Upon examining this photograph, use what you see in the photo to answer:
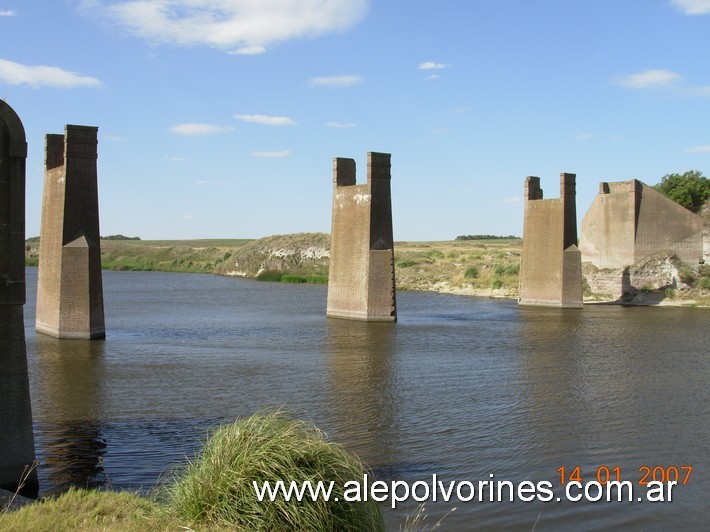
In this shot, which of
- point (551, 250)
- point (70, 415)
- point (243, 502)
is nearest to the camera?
point (243, 502)

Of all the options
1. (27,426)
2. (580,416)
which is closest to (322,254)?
(580,416)

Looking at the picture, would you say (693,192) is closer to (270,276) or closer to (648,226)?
(648,226)

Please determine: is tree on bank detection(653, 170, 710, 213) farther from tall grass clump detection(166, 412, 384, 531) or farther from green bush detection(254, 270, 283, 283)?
tall grass clump detection(166, 412, 384, 531)

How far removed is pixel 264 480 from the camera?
6.41 m

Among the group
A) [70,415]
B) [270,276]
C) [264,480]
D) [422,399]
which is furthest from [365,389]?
[270,276]

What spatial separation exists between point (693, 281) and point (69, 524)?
3718 centimetres

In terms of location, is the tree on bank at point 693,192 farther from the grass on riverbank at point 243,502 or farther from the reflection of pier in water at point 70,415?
the grass on riverbank at point 243,502

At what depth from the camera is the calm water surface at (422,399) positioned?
10.1m

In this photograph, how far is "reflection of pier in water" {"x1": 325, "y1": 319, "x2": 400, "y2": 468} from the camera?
11812 mm

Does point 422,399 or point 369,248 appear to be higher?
point 369,248

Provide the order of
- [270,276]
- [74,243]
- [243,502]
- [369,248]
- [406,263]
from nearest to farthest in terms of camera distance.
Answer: [243,502]
[74,243]
[369,248]
[406,263]
[270,276]

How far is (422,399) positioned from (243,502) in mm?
9524
